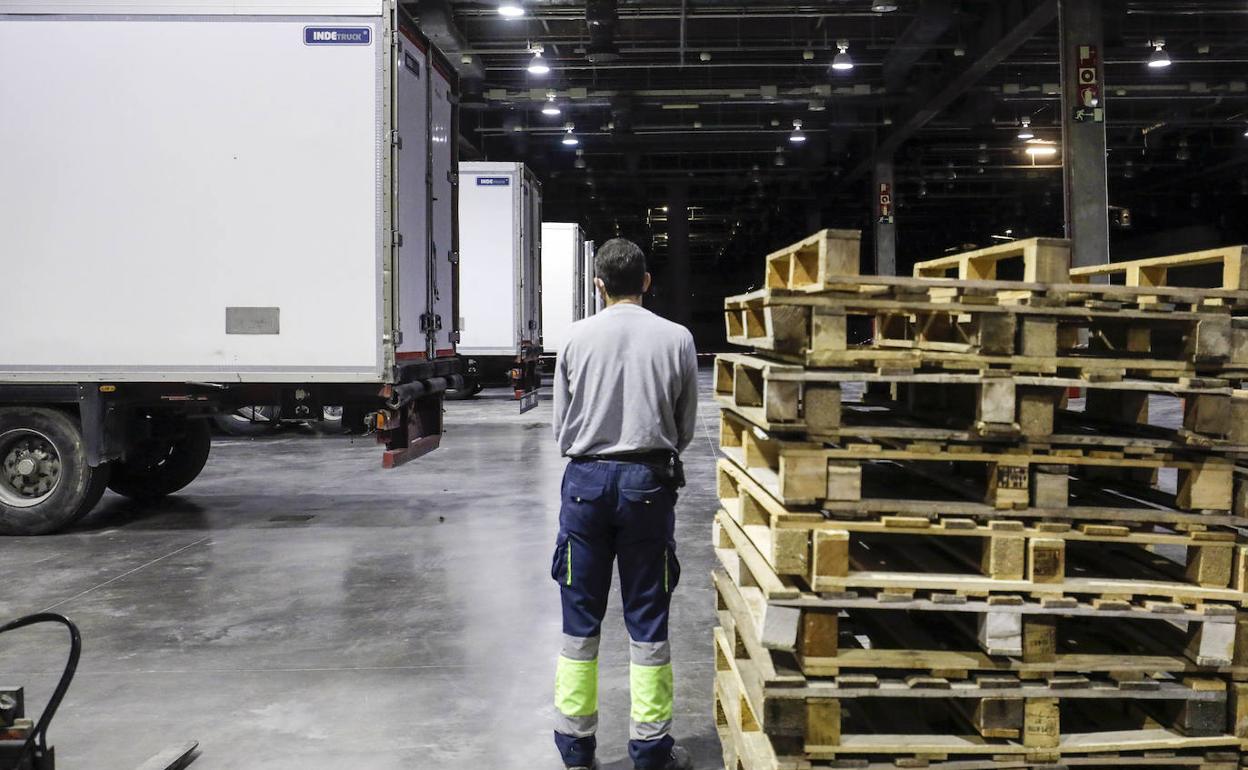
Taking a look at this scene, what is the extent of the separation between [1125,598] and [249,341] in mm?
6330

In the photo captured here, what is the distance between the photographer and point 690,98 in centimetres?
2275

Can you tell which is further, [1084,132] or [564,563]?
[1084,132]

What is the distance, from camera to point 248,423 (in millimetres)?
15734

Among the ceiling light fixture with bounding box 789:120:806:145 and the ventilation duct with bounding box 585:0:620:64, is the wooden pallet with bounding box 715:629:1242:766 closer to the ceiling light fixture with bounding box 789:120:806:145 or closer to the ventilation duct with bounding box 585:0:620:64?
the ventilation duct with bounding box 585:0:620:64

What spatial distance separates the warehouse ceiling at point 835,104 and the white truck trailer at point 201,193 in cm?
981

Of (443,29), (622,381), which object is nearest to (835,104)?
(443,29)

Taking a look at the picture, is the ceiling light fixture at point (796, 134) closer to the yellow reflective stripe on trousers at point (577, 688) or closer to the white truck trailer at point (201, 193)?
the white truck trailer at point (201, 193)

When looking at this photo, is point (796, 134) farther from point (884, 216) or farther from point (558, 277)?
point (558, 277)

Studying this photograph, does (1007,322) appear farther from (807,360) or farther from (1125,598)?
(1125,598)

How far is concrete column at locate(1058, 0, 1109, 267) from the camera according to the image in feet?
49.9

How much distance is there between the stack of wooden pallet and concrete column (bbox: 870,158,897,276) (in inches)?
969

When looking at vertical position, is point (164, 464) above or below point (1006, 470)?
below

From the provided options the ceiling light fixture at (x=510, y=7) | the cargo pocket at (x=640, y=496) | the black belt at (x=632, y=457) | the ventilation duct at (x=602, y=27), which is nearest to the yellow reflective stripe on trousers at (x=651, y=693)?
the cargo pocket at (x=640, y=496)

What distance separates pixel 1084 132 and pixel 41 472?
1547cm
